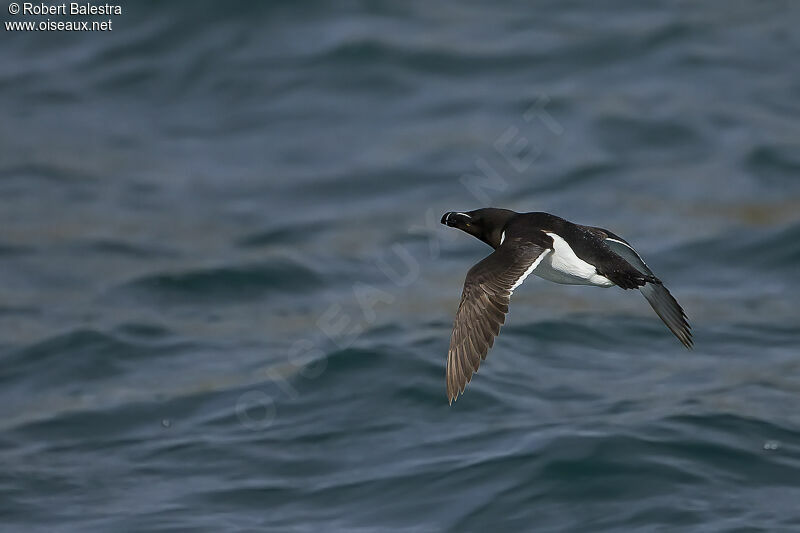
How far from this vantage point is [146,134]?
46.5 feet

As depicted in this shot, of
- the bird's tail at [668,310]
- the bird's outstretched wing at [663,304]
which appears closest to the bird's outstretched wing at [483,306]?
the bird's outstretched wing at [663,304]

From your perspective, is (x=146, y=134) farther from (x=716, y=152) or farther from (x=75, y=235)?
(x=716, y=152)

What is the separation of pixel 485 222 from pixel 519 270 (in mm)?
1083

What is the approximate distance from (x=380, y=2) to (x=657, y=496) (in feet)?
29.6

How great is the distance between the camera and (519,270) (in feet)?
22.9

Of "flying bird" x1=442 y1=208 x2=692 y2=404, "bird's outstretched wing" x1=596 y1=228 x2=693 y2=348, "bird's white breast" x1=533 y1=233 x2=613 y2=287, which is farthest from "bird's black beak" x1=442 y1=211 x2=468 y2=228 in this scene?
"bird's outstretched wing" x1=596 y1=228 x2=693 y2=348

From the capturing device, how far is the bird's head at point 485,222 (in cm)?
792

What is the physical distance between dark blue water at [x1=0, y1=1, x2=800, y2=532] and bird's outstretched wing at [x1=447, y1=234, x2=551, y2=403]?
65.4 inches

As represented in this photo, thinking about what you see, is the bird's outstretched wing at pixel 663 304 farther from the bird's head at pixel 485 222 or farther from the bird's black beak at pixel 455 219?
the bird's black beak at pixel 455 219

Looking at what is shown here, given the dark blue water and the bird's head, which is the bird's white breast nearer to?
the bird's head

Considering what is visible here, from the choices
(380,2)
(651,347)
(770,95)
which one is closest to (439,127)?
(380,2)

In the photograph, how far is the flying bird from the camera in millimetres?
6676

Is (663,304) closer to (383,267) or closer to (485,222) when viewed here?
(485,222)

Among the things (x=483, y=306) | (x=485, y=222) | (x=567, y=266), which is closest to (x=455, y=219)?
(x=485, y=222)
